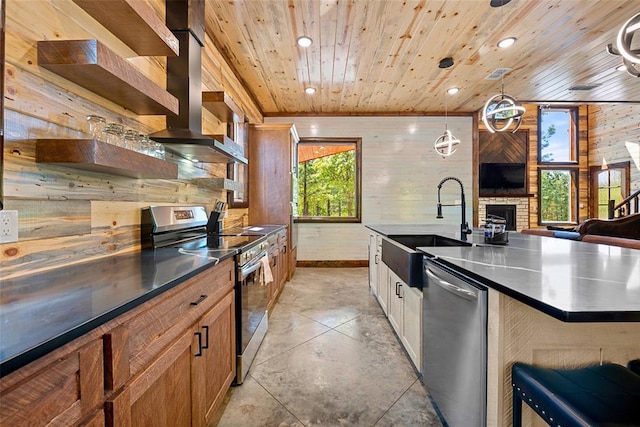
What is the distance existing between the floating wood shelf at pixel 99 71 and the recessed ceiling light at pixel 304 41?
211 centimetres

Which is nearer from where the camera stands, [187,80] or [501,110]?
[187,80]

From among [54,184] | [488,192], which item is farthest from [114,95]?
[488,192]

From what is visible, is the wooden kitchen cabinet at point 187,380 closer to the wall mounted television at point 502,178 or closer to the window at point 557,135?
the wall mounted television at point 502,178

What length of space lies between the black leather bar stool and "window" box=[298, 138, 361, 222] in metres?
4.88

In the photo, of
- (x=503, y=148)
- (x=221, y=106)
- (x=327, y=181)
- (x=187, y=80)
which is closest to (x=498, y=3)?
(x=221, y=106)

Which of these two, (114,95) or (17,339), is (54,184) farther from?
(17,339)

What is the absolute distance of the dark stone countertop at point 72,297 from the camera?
58 cm

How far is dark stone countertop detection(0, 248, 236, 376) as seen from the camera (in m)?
0.58

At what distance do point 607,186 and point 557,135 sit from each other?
5.65 feet

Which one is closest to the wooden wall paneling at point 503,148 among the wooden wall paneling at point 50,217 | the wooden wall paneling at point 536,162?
the wooden wall paneling at point 536,162

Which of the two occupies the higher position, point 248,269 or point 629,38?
point 629,38

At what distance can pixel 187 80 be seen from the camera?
79.9 inches

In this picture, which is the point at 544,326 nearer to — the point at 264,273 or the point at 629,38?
the point at 264,273

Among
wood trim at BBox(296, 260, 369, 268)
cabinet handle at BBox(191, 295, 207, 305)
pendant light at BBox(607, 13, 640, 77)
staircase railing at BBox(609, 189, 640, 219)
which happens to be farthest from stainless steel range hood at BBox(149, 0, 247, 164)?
staircase railing at BBox(609, 189, 640, 219)
